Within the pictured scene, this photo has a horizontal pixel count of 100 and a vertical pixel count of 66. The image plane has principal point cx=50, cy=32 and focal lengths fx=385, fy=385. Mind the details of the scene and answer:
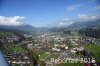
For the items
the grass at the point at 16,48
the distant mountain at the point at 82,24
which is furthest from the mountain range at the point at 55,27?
the grass at the point at 16,48

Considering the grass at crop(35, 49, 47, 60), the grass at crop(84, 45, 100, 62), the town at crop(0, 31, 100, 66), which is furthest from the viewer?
the grass at crop(35, 49, 47, 60)

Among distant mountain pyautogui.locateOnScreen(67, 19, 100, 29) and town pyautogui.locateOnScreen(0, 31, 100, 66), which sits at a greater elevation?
distant mountain pyautogui.locateOnScreen(67, 19, 100, 29)

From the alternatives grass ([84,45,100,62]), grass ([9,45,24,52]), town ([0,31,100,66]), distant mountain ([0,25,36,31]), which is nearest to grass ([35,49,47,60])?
town ([0,31,100,66])

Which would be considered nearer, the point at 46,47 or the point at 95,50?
the point at 95,50

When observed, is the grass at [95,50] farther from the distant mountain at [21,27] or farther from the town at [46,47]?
the distant mountain at [21,27]

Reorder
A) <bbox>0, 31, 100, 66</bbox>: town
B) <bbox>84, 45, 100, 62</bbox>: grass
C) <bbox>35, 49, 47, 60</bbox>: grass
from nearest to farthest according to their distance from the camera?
<bbox>84, 45, 100, 62</bbox>: grass → <bbox>0, 31, 100, 66</bbox>: town → <bbox>35, 49, 47, 60</bbox>: grass

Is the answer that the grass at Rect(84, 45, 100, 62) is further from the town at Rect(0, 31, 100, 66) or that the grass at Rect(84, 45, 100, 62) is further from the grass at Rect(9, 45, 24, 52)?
the grass at Rect(9, 45, 24, 52)

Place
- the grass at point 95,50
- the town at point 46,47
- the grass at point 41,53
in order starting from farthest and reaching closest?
the grass at point 41,53 < the town at point 46,47 < the grass at point 95,50

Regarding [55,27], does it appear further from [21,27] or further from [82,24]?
[21,27]

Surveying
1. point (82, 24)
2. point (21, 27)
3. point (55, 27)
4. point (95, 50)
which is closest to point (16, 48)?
point (21, 27)

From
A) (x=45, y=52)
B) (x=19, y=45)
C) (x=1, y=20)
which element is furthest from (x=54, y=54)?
(x=1, y=20)

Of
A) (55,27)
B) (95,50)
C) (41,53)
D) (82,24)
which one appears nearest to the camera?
(95,50)

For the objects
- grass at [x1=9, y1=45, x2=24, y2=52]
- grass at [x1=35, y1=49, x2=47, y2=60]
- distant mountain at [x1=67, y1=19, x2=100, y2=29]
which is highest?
Answer: distant mountain at [x1=67, y1=19, x2=100, y2=29]
